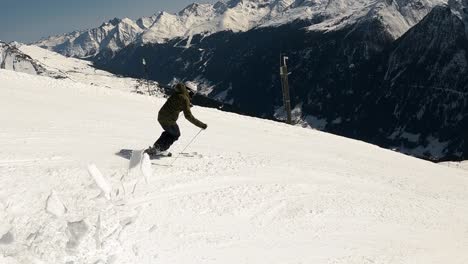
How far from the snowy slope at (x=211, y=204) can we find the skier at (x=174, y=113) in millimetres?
488

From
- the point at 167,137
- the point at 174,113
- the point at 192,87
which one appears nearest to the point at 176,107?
the point at 174,113

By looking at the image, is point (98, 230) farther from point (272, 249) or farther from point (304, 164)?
point (304, 164)

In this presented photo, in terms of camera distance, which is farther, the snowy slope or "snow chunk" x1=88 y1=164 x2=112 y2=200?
"snow chunk" x1=88 y1=164 x2=112 y2=200

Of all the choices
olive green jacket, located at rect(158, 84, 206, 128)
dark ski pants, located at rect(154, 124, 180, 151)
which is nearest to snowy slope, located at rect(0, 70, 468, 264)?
dark ski pants, located at rect(154, 124, 180, 151)

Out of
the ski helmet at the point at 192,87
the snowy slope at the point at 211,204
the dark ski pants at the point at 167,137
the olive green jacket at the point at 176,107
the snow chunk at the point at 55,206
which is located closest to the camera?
the snowy slope at the point at 211,204

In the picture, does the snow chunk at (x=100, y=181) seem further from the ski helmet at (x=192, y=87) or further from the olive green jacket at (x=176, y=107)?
the ski helmet at (x=192, y=87)

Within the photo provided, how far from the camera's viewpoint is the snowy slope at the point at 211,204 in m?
8.25

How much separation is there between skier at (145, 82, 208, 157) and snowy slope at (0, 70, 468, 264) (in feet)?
1.60

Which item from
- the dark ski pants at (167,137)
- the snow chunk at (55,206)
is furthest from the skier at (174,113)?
the snow chunk at (55,206)

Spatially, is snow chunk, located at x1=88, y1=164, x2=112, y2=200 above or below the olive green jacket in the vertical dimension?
below

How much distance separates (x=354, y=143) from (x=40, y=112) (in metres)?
13.9

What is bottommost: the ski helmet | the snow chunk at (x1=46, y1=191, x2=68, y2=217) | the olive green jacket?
the snow chunk at (x1=46, y1=191, x2=68, y2=217)

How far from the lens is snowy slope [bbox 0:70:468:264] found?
825 cm

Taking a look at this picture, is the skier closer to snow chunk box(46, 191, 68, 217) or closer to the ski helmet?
the ski helmet
